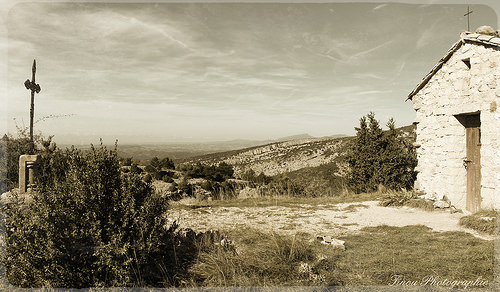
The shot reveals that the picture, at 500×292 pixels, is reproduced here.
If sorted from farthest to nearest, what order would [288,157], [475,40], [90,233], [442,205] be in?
[288,157] → [442,205] → [475,40] → [90,233]

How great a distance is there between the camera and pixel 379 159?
11359 millimetres

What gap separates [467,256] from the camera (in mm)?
4270

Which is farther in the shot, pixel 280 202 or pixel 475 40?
pixel 280 202

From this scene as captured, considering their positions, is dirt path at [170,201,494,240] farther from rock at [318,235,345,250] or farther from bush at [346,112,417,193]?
bush at [346,112,417,193]

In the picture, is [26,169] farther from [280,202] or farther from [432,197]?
[432,197]

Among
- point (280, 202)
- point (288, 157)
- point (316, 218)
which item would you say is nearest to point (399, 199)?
point (316, 218)

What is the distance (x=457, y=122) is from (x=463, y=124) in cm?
18

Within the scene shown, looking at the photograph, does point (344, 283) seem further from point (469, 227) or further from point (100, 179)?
point (469, 227)

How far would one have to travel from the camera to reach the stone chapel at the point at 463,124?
6.72 meters

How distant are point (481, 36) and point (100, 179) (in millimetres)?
8940

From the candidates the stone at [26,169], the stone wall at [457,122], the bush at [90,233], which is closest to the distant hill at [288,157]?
the stone wall at [457,122]

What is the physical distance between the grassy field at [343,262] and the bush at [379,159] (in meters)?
5.91

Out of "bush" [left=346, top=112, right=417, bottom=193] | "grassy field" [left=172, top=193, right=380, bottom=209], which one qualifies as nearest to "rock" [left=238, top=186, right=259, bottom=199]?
"grassy field" [left=172, top=193, right=380, bottom=209]

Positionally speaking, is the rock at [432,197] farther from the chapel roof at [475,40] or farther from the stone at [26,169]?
the stone at [26,169]
